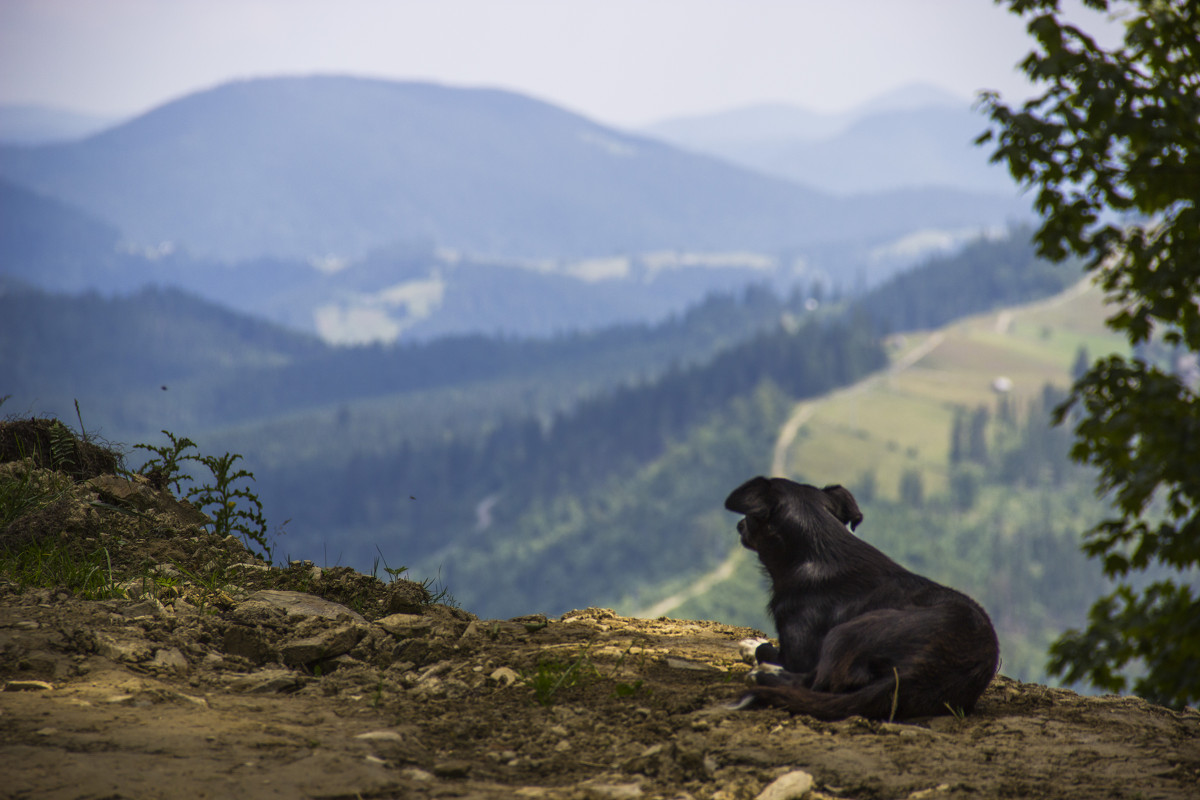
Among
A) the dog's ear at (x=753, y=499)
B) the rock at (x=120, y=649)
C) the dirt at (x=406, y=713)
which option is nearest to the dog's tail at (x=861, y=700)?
the dirt at (x=406, y=713)

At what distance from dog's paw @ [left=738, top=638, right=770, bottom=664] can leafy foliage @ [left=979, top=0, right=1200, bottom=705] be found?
9.84 feet

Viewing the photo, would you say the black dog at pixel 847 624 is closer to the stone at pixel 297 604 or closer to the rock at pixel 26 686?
the stone at pixel 297 604

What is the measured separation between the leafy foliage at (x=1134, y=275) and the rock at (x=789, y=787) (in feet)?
5.02

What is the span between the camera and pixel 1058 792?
550cm

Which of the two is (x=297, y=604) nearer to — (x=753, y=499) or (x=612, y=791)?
(x=612, y=791)

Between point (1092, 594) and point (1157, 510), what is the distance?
3208 centimetres

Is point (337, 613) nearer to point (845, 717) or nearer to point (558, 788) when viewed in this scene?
point (558, 788)

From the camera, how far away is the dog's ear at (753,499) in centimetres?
778

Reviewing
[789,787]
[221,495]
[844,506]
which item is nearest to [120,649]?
[221,495]

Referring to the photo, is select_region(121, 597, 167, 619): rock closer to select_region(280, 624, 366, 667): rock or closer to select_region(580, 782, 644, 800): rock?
select_region(280, 624, 366, 667): rock

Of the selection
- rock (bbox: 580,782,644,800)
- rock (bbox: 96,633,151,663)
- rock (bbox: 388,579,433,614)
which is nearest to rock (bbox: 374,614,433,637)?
rock (bbox: 388,579,433,614)

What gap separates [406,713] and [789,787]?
2.55 m

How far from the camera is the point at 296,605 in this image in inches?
309

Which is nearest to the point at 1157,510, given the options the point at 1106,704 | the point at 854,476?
the point at 854,476
